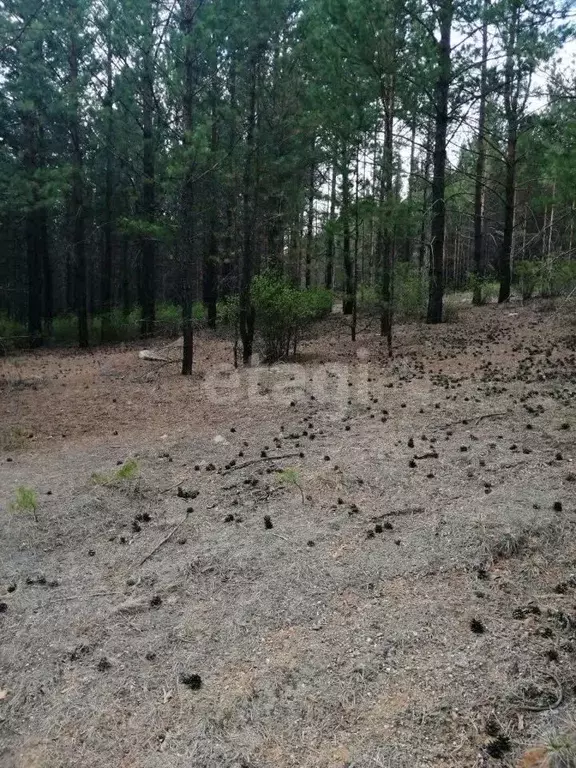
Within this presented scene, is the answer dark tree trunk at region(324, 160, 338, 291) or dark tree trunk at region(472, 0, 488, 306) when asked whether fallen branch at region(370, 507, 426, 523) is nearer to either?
dark tree trunk at region(472, 0, 488, 306)

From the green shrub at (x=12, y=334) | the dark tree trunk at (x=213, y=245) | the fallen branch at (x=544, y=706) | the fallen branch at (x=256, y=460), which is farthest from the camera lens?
the green shrub at (x=12, y=334)

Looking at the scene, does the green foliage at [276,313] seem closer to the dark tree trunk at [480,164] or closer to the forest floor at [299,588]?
the forest floor at [299,588]

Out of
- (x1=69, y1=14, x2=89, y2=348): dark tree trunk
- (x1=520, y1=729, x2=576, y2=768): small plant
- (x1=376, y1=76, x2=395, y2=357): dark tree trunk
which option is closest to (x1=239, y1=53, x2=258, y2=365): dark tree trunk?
(x1=376, y1=76, x2=395, y2=357): dark tree trunk

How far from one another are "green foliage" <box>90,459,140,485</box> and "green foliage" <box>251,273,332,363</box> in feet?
17.3

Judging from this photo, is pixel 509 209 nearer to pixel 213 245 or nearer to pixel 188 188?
pixel 213 245

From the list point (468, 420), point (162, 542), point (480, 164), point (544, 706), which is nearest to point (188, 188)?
point (468, 420)

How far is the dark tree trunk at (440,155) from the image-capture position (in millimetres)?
11133

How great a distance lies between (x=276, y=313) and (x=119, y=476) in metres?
5.73

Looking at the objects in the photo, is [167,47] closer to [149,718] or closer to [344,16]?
[344,16]

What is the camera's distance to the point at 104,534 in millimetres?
4152

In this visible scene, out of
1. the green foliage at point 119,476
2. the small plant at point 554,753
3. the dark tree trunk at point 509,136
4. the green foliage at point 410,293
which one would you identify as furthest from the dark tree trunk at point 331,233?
the small plant at point 554,753

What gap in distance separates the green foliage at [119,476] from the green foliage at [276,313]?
5278 mm

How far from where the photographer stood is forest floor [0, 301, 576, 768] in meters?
2.17

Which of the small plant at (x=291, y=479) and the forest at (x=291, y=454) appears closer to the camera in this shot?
the forest at (x=291, y=454)
